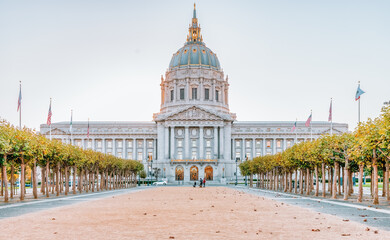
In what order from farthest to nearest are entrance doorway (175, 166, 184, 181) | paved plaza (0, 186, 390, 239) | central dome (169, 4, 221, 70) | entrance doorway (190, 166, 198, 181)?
central dome (169, 4, 221, 70), entrance doorway (190, 166, 198, 181), entrance doorway (175, 166, 184, 181), paved plaza (0, 186, 390, 239)

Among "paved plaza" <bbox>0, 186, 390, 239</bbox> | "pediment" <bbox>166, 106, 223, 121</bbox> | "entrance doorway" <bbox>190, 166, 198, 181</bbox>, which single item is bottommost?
"entrance doorway" <bbox>190, 166, 198, 181</bbox>

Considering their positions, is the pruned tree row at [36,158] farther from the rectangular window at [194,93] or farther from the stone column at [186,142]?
the rectangular window at [194,93]

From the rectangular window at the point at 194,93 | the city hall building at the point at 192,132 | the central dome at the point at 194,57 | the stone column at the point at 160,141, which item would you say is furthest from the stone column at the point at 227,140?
the central dome at the point at 194,57

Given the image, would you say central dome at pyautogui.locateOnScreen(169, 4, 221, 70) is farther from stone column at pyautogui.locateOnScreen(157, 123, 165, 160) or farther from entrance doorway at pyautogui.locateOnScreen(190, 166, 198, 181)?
entrance doorway at pyautogui.locateOnScreen(190, 166, 198, 181)

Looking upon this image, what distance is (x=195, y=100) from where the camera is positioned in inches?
6737

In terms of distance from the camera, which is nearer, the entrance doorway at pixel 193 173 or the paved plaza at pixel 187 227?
the paved plaza at pixel 187 227

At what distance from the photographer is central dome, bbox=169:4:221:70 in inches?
6978

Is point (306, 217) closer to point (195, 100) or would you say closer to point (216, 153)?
point (216, 153)

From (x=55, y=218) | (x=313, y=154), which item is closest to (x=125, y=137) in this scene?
(x=313, y=154)

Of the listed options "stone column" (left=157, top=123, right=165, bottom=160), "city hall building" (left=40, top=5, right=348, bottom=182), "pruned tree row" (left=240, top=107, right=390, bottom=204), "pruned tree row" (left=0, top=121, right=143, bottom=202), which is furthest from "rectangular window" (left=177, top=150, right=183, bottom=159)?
"pruned tree row" (left=240, top=107, right=390, bottom=204)

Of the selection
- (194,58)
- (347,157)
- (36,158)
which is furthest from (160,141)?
(347,157)

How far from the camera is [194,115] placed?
507ft

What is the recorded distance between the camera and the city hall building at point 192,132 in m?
152

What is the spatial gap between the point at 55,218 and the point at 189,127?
12904 cm
